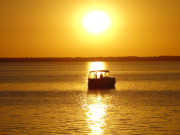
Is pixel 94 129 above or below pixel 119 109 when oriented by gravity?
below

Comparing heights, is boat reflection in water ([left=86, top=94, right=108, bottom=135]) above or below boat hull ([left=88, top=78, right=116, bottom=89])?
below

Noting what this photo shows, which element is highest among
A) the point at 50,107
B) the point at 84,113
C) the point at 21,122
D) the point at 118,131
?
the point at 50,107

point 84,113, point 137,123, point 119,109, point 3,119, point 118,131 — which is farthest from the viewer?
point 119,109

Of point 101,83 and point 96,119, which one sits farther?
point 101,83

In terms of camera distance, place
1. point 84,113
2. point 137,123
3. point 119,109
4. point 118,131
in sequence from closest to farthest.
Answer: point 118,131 < point 137,123 < point 84,113 < point 119,109

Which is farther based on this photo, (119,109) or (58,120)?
(119,109)

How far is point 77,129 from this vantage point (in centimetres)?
3005

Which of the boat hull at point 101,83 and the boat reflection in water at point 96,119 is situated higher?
the boat hull at point 101,83

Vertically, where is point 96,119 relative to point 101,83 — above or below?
below

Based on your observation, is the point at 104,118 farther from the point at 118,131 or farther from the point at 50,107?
the point at 50,107

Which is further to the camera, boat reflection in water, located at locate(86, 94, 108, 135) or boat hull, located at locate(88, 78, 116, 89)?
boat hull, located at locate(88, 78, 116, 89)

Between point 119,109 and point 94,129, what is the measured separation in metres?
12.5

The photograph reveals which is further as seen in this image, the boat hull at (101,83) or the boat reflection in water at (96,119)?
the boat hull at (101,83)

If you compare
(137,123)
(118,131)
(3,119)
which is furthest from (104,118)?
(3,119)
